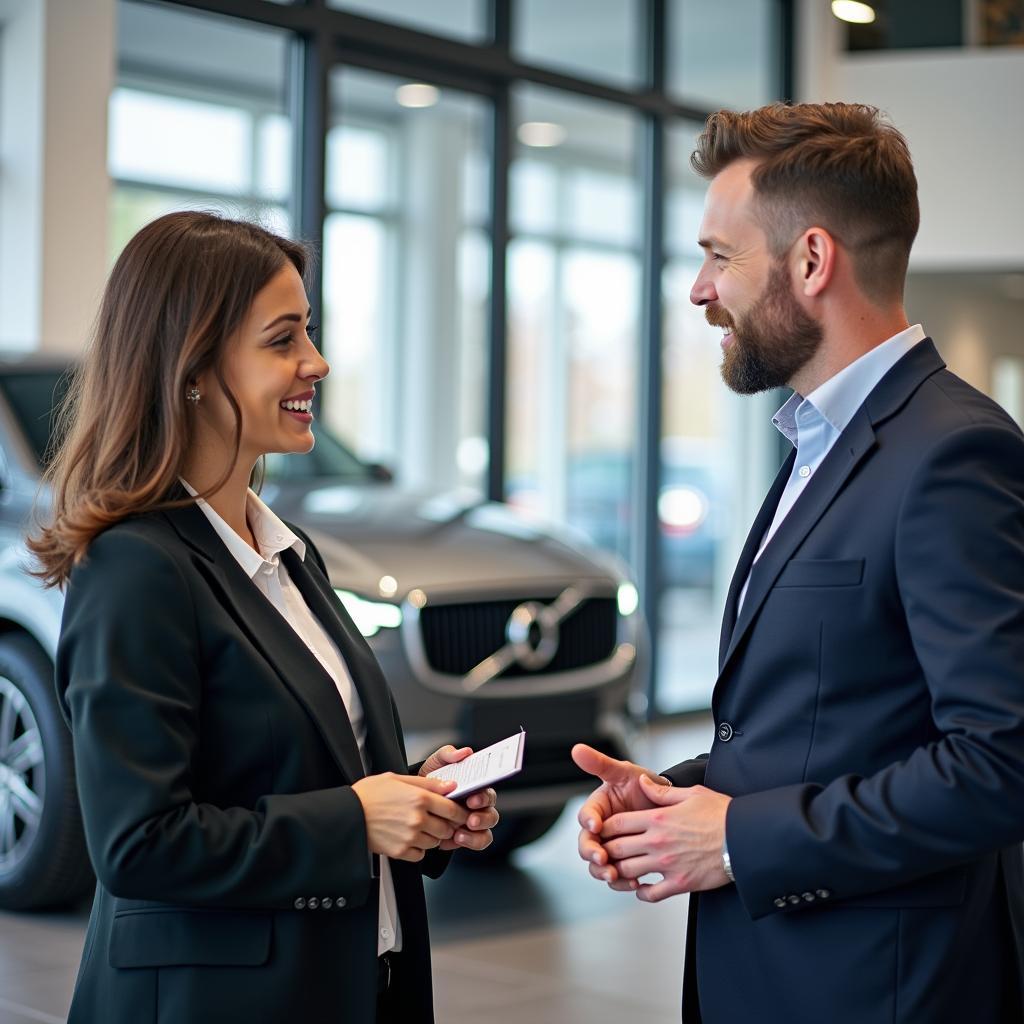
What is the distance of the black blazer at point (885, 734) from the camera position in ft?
5.00

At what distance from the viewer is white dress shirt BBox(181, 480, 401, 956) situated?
1.94 meters

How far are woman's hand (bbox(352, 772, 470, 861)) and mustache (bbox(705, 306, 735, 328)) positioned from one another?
0.67 m

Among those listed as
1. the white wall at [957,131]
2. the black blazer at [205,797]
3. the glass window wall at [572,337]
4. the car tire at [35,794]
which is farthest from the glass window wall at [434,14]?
the black blazer at [205,797]

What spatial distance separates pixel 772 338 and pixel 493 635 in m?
2.85

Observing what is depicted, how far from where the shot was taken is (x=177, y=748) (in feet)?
5.53

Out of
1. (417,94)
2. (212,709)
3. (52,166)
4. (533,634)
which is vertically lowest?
(533,634)

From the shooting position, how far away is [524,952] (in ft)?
13.8

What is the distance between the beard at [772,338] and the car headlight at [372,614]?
2.63 metres

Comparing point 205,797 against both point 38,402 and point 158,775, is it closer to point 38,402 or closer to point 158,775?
point 158,775

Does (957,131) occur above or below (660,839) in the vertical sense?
above

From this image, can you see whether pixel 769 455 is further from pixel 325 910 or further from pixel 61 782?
pixel 325 910

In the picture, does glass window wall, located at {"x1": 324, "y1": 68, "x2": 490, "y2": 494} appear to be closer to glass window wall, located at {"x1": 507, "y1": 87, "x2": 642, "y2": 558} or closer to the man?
glass window wall, located at {"x1": 507, "y1": 87, "x2": 642, "y2": 558}

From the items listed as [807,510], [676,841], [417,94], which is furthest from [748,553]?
[417,94]

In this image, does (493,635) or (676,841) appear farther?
(493,635)
